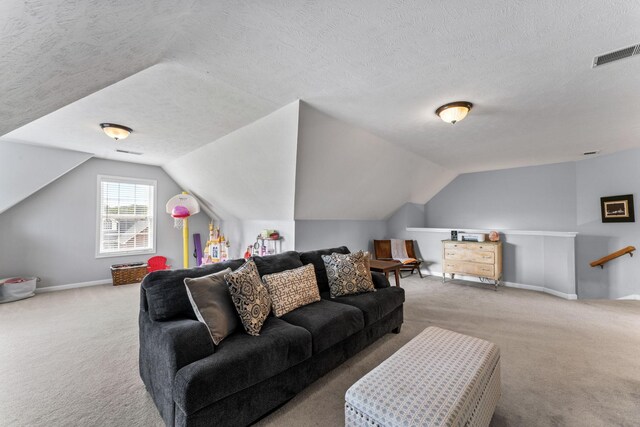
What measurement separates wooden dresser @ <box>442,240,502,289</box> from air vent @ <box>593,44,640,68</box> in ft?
11.2

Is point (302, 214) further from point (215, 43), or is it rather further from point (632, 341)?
point (632, 341)

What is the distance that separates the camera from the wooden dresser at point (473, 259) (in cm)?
471

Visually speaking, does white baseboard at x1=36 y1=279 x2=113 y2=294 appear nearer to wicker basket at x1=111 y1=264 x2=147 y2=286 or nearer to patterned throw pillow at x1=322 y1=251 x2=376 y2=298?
wicker basket at x1=111 y1=264 x2=147 y2=286

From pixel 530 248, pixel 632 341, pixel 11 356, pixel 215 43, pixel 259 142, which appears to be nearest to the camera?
pixel 215 43

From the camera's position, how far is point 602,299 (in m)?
4.27

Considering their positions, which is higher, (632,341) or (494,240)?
(494,240)

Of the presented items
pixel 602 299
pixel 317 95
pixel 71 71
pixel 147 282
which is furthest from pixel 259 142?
pixel 602 299

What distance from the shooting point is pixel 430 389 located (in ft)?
4.44

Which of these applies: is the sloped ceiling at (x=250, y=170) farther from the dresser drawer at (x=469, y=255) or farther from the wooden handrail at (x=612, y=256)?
the wooden handrail at (x=612, y=256)

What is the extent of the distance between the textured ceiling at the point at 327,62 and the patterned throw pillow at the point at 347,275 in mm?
1669

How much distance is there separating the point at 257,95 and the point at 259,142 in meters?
0.96

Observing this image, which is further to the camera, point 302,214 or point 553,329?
point 302,214

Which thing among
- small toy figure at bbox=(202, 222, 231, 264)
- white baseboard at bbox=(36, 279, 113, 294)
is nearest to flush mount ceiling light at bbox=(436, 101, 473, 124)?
small toy figure at bbox=(202, 222, 231, 264)

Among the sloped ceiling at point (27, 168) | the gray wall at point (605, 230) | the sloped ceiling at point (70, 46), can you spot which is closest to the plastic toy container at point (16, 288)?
the sloped ceiling at point (27, 168)
